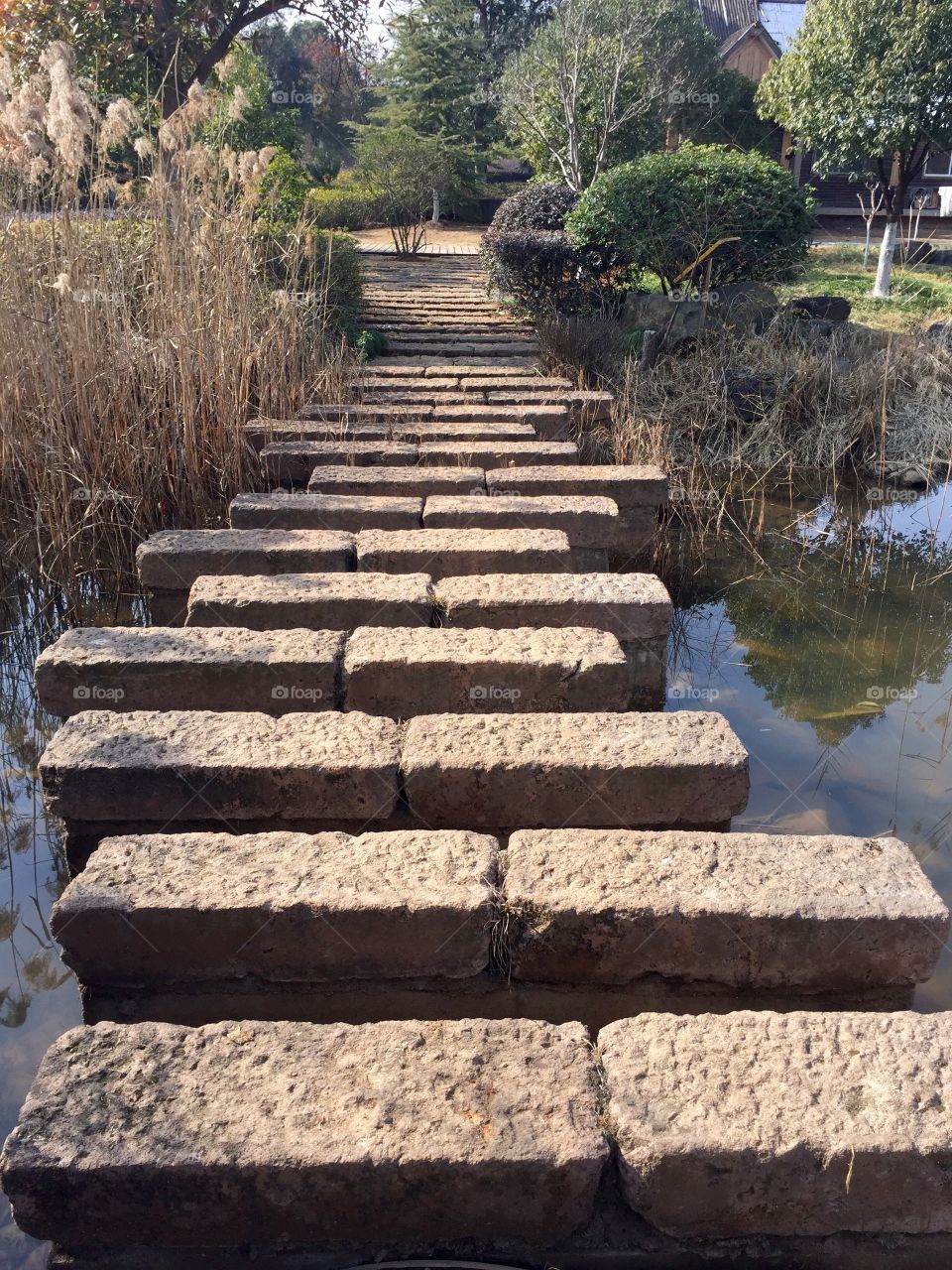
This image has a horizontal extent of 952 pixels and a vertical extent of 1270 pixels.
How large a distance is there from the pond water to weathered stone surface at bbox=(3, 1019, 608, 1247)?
1.05ft

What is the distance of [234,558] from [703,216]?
6.23 m

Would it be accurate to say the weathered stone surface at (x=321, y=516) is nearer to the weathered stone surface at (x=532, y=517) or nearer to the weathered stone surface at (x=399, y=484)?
the weathered stone surface at (x=532, y=517)

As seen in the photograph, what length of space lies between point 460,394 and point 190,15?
7.87 m

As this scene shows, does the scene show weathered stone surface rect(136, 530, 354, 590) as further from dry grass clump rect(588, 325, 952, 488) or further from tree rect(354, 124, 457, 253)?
tree rect(354, 124, 457, 253)

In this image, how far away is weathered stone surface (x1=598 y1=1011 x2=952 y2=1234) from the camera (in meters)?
1.28

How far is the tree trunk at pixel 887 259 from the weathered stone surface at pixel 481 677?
10.1 m

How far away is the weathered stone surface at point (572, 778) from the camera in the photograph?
6.27 feet

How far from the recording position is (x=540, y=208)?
9641 mm

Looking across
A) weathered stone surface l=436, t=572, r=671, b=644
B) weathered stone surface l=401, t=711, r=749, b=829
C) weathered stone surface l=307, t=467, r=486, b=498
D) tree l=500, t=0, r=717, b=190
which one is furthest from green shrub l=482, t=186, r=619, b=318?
weathered stone surface l=401, t=711, r=749, b=829

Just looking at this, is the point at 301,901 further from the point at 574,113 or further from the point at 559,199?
the point at 574,113

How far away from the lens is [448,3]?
63.1 ft

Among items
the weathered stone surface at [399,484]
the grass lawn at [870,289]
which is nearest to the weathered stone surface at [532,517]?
the weathered stone surface at [399,484]

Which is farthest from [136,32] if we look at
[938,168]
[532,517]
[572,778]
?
[938,168]

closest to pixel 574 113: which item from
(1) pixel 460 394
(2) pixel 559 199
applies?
(2) pixel 559 199
